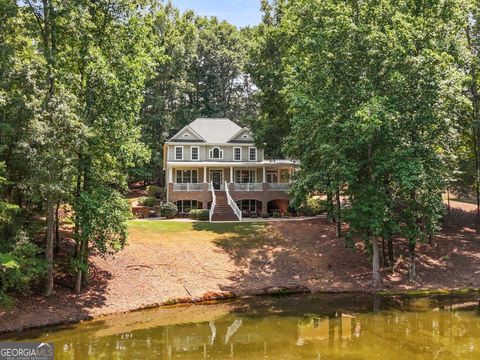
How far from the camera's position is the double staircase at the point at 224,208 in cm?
3341

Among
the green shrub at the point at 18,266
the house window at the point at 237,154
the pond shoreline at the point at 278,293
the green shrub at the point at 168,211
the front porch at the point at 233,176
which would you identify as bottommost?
the pond shoreline at the point at 278,293

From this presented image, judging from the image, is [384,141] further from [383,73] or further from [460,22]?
[460,22]

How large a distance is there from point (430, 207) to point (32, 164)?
1914 centimetres

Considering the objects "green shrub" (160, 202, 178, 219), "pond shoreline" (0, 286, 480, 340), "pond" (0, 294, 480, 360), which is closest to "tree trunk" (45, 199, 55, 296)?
"pond shoreline" (0, 286, 480, 340)

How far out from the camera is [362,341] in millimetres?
13898

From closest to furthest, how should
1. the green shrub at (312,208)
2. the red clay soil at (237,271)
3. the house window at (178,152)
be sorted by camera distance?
1. the red clay soil at (237,271)
2. the green shrub at (312,208)
3. the house window at (178,152)

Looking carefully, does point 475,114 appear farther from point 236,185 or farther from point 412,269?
point 236,185

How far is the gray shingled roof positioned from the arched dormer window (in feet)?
2.22

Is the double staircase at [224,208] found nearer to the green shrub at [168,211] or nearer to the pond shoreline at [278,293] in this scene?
the green shrub at [168,211]

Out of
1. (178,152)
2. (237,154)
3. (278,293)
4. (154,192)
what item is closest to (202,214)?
(178,152)

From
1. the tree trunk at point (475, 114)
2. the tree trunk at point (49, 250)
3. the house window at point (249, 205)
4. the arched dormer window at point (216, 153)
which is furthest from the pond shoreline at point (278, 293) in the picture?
the arched dormer window at point (216, 153)

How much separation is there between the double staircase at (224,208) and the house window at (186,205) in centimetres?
303

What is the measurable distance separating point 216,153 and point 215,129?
319 cm

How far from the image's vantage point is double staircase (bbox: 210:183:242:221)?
110ft
